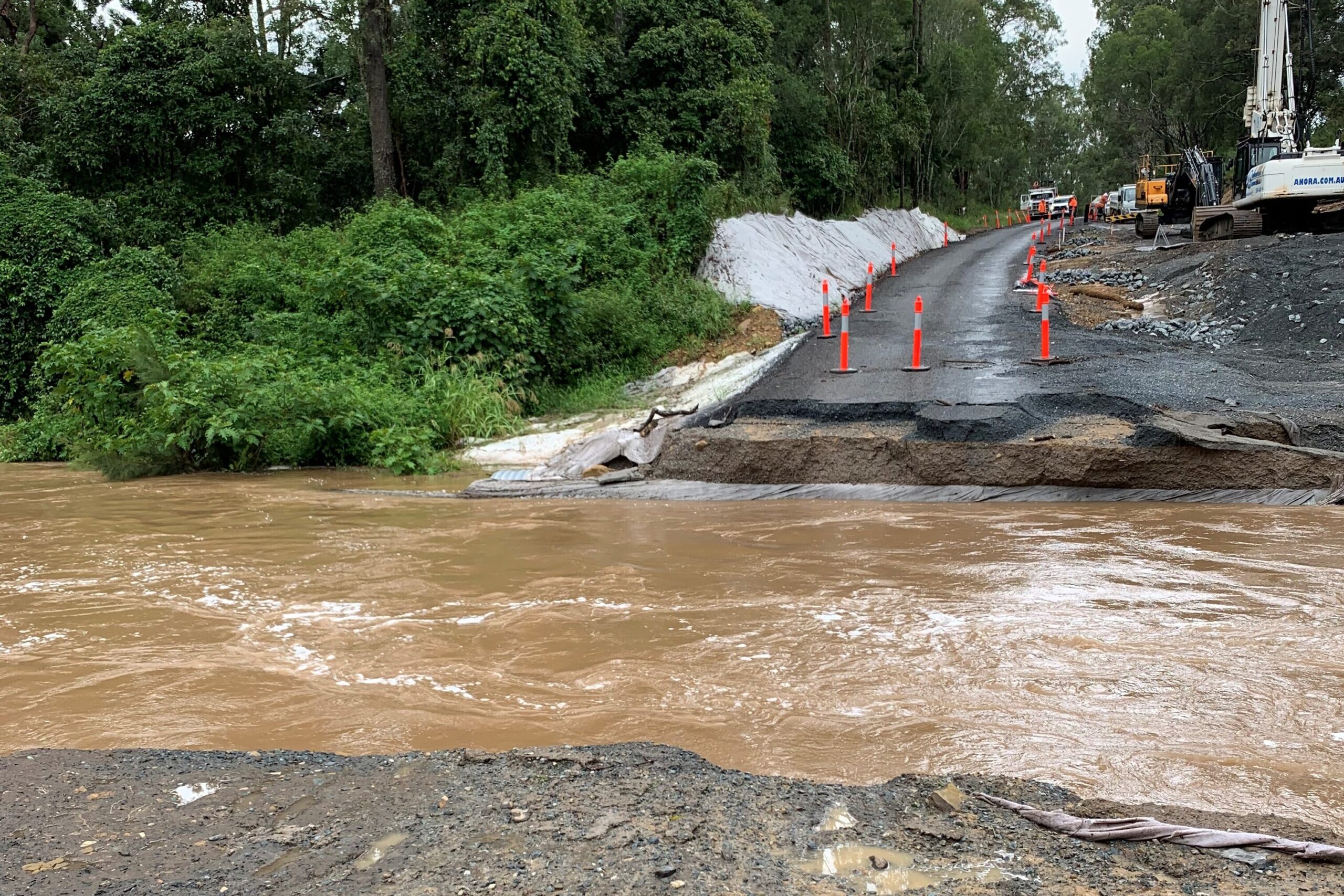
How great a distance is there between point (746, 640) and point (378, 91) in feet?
73.1

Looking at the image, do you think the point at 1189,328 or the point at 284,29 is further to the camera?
the point at 284,29

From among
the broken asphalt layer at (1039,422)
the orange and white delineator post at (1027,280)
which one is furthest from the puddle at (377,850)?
the orange and white delineator post at (1027,280)

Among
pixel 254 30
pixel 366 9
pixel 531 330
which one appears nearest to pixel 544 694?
pixel 531 330

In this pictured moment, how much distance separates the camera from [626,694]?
5453 millimetres

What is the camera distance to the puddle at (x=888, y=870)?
10.2 ft

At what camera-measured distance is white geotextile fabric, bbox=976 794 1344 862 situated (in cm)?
318

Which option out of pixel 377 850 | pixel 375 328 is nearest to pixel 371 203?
pixel 375 328

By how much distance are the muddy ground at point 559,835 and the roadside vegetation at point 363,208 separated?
1048cm

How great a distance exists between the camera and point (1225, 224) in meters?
25.4

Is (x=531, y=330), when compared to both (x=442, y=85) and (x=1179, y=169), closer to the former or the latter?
(x=442, y=85)

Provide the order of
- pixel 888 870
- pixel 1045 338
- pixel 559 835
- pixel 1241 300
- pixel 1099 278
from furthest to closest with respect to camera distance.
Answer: pixel 1099 278
pixel 1241 300
pixel 1045 338
pixel 559 835
pixel 888 870

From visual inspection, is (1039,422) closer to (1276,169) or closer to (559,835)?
(559,835)

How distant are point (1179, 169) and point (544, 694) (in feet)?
109

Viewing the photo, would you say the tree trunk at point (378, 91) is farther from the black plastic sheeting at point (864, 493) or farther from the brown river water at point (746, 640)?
the brown river water at point (746, 640)
